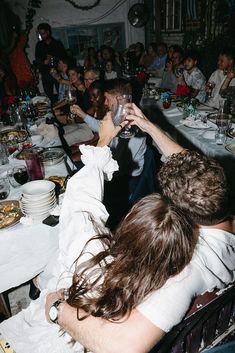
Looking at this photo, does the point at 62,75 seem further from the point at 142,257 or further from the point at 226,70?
the point at 142,257

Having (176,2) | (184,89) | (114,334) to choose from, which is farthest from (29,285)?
(176,2)

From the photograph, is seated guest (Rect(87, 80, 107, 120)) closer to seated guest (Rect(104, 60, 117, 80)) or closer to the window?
seated guest (Rect(104, 60, 117, 80))

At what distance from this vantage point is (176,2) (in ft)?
26.6

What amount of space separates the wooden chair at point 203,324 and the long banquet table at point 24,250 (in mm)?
967

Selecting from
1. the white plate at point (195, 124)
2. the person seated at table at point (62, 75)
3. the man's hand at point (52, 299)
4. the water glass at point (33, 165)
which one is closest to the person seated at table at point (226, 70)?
the white plate at point (195, 124)

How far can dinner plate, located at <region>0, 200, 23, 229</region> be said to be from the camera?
1.61 m

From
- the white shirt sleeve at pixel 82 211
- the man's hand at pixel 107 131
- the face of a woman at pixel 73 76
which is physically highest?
the face of a woman at pixel 73 76

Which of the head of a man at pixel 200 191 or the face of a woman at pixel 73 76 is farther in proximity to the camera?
the face of a woman at pixel 73 76

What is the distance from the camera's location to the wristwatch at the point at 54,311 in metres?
1.00

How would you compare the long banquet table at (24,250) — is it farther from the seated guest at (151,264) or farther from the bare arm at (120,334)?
the bare arm at (120,334)

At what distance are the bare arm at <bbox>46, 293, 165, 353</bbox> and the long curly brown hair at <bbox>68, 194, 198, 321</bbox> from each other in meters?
0.02

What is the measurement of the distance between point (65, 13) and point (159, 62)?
429 centimetres

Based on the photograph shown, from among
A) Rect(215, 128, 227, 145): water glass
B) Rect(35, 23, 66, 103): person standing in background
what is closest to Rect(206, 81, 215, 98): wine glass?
Rect(215, 128, 227, 145): water glass

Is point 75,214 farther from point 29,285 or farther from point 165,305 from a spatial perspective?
point 29,285
